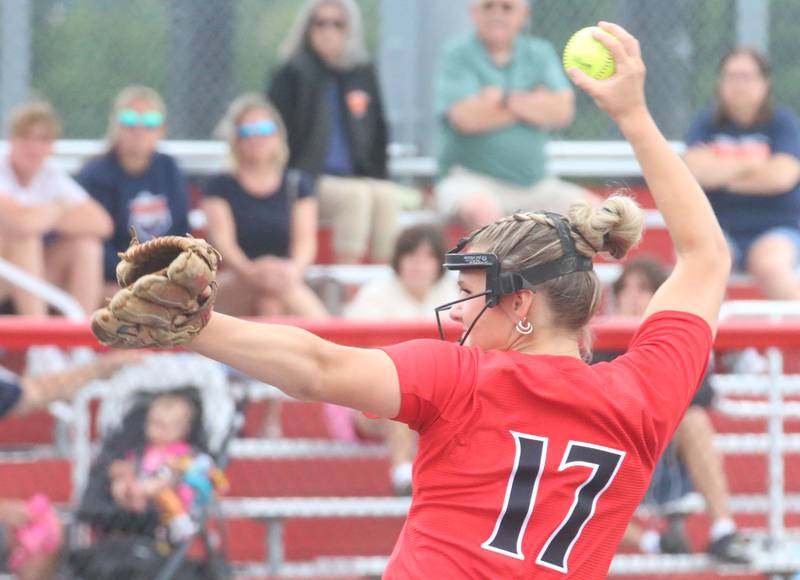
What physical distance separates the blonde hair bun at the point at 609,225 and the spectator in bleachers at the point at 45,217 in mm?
3992

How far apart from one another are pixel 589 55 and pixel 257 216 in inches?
151

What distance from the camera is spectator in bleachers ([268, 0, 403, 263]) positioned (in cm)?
704

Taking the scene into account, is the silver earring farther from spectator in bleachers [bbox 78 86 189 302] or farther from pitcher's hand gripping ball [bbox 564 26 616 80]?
spectator in bleachers [bbox 78 86 189 302]

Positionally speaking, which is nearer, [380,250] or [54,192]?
[54,192]

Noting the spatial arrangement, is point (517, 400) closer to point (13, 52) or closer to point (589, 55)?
point (589, 55)

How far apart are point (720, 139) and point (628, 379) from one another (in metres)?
4.54

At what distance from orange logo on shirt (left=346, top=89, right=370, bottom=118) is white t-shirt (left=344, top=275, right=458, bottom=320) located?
142cm

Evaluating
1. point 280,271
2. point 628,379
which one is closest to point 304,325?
point 280,271

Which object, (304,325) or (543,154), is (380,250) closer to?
(543,154)

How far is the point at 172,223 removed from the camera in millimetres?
6652

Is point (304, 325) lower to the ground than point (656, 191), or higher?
lower

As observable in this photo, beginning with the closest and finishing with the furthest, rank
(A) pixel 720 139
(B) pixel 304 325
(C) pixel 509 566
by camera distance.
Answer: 1. (C) pixel 509 566
2. (B) pixel 304 325
3. (A) pixel 720 139

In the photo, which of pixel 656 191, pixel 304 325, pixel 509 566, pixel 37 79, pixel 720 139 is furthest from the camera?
pixel 37 79

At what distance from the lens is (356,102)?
7215mm
